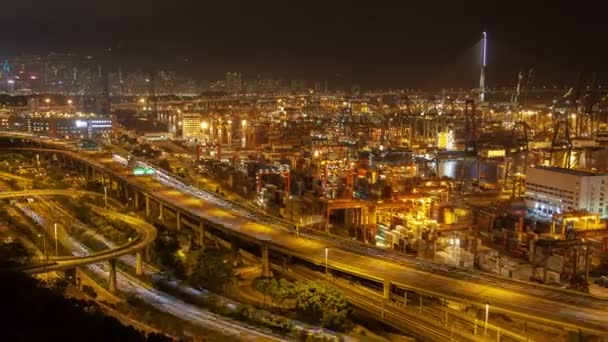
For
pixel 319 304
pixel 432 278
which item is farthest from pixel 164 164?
pixel 432 278

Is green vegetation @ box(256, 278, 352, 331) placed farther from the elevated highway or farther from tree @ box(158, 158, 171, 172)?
tree @ box(158, 158, 171, 172)

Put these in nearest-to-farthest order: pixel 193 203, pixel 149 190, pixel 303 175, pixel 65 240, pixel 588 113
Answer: pixel 65 240 < pixel 193 203 < pixel 149 190 < pixel 303 175 < pixel 588 113

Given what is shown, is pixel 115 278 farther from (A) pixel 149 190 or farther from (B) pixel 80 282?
(A) pixel 149 190

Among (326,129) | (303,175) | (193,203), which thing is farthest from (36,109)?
(193,203)

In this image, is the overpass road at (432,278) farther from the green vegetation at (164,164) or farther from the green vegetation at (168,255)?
the green vegetation at (164,164)

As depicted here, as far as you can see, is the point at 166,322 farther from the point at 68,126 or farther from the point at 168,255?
the point at 68,126

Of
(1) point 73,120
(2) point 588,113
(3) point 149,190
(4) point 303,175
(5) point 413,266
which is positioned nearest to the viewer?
(5) point 413,266
